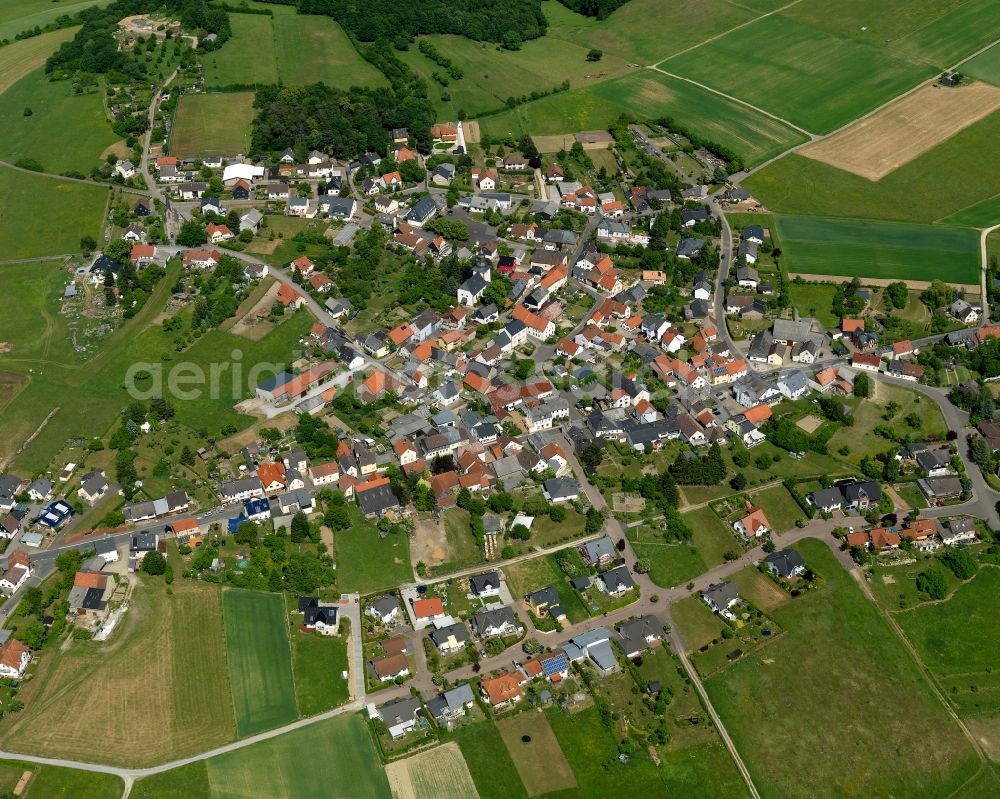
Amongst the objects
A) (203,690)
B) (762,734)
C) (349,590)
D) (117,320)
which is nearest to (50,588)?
(203,690)

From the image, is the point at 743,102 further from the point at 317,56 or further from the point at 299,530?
the point at 299,530

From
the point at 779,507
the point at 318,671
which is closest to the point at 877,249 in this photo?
the point at 779,507

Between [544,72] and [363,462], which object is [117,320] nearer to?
[363,462]

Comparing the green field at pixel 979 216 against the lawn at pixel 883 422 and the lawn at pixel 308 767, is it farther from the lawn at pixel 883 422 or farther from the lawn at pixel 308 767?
the lawn at pixel 308 767

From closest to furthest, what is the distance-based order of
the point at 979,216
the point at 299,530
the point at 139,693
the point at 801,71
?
the point at 139,693 < the point at 299,530 < the point at 979,216 < the point at 801,71

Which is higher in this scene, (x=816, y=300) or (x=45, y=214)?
(x=45, y=214)

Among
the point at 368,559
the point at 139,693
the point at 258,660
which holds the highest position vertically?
the point at 139,693

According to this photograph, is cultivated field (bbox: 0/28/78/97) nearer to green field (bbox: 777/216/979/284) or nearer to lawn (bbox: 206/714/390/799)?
green field (bbox: 777/216/979/284)
